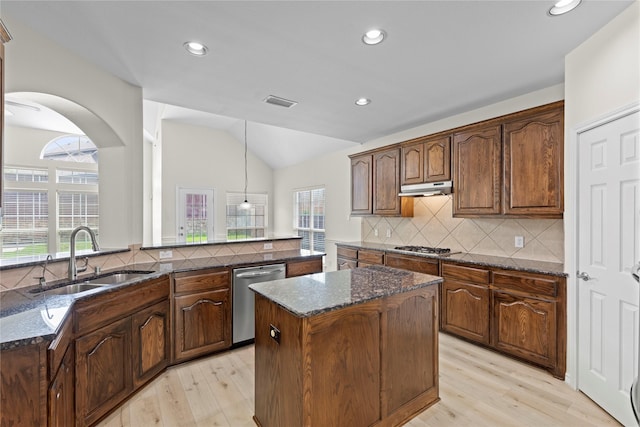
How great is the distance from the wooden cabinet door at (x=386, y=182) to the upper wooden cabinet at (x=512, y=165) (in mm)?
884

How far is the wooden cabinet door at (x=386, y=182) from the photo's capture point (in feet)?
13.8

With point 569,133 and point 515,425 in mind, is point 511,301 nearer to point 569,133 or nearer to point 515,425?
point 515,425

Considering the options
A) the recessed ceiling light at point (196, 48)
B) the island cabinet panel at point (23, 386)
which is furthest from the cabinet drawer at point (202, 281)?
the recessed ceiling light at point (196, 48)

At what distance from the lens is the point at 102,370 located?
6.33 ft

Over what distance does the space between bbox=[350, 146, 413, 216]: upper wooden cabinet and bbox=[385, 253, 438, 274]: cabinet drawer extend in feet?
2.30

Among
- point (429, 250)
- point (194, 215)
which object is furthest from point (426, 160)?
point (194, 215)

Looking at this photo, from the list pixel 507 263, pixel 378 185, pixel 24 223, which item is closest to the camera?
pixel 507 263

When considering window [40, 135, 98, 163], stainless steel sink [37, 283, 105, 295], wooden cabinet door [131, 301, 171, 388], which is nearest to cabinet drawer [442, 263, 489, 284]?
wooden cabinet door [131, 301, 171, 388]

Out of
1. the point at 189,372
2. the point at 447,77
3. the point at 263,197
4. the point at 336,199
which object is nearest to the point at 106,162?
the point at 189,372

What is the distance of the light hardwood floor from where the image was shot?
1991mm

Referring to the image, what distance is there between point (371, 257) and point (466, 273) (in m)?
1.40

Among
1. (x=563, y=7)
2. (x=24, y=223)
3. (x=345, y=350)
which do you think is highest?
(x=563, y=7)

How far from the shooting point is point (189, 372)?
8.61 feet

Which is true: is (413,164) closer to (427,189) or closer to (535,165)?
(427,189)
